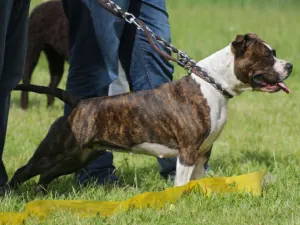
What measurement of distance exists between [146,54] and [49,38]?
3.57m

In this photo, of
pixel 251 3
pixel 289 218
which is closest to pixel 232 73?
pixel 289 218

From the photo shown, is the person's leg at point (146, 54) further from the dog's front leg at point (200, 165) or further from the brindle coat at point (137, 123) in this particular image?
the brindle coat at point (137, 123)

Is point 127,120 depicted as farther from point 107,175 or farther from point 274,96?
point 274,96

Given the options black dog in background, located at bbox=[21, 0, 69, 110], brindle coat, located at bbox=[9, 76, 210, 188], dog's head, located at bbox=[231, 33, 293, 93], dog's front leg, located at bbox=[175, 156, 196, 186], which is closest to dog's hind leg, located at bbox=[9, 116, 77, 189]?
brindle coat, located at bbox=[9, 76, 210, 188]

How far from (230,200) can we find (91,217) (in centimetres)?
89

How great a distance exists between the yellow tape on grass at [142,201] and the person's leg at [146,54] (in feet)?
2.47

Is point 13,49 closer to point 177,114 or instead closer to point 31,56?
point 177,114

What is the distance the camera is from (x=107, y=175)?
5.71 m

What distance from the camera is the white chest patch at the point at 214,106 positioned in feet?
16.0

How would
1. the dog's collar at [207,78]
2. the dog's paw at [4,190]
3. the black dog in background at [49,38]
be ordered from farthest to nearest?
the black dog in background at [49,38]
the dog's paw at [4,190]
the dog's collar at [207,78]

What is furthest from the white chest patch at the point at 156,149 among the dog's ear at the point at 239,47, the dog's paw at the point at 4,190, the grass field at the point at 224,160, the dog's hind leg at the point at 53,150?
the dog's paw at the point at 4,190

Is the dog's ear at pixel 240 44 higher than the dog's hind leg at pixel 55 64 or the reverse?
higher

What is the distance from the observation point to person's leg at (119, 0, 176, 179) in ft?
18.2

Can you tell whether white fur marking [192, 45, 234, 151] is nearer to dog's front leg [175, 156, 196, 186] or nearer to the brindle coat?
the brindle coat
